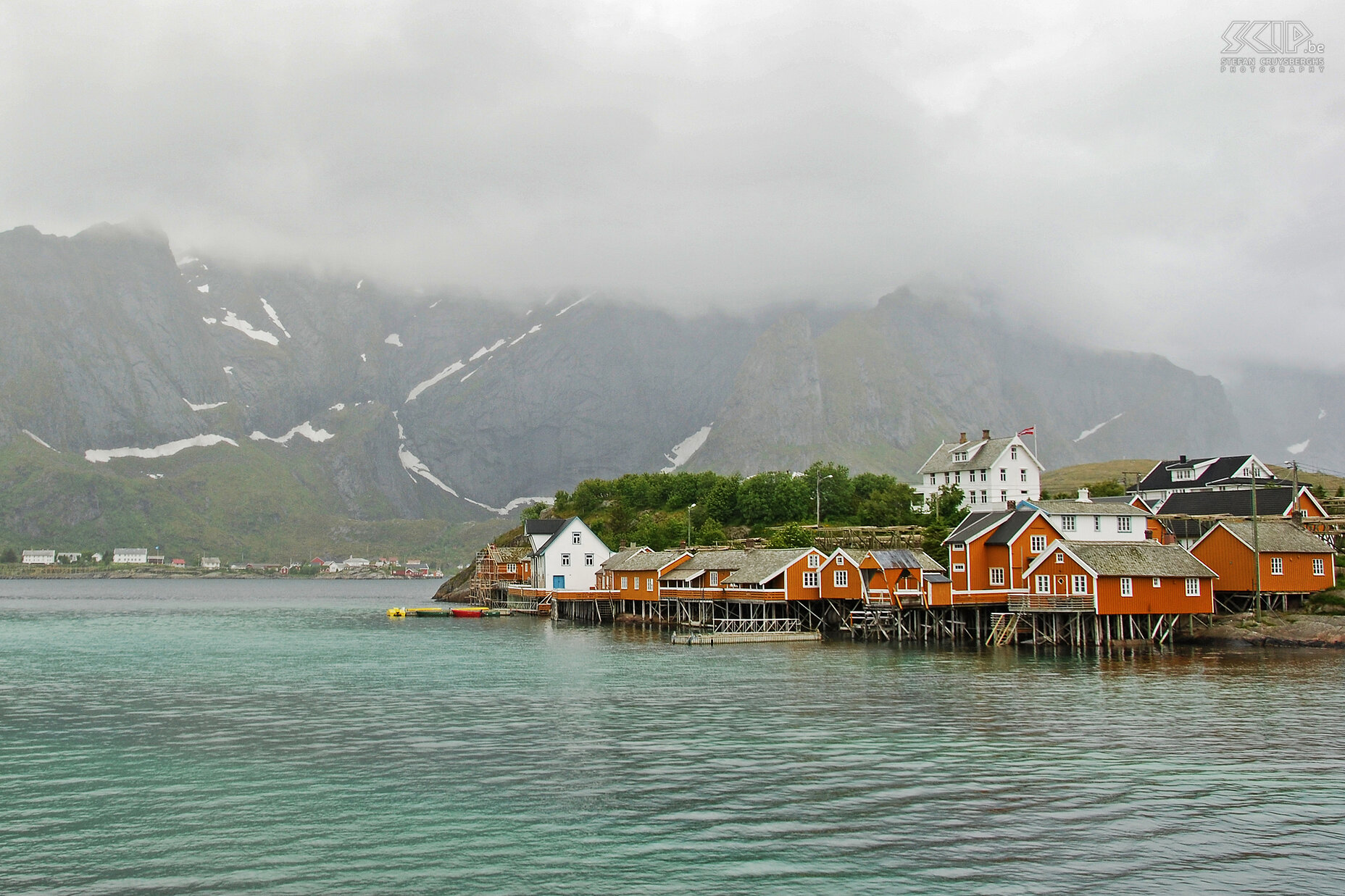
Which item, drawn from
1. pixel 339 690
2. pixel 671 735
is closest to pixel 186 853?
pixel 671 735

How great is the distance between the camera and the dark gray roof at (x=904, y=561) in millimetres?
88812

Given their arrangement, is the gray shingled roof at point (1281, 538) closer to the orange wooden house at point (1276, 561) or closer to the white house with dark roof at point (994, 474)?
the orange wooden house at point (1276, 561)

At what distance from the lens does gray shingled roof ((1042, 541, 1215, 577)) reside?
74.7 m

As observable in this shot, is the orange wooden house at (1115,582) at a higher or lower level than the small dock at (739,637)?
higher

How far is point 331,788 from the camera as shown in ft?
100

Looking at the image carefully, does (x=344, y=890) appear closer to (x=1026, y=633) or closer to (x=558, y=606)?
(x=1026, y=633)

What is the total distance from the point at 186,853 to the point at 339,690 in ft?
102

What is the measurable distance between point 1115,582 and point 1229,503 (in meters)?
29.9

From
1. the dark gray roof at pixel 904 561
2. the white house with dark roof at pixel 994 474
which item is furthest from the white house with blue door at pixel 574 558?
the dark gray roof at pixel 904 561

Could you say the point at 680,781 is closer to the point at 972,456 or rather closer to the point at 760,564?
the point at 760,564

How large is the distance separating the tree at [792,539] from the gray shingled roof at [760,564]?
16.1m

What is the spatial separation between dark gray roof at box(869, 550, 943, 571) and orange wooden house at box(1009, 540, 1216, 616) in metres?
11.7

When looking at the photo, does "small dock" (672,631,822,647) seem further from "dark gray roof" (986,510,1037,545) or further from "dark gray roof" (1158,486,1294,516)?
"dark gray roof" (1158,486,1294,516)

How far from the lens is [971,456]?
4951 inches
